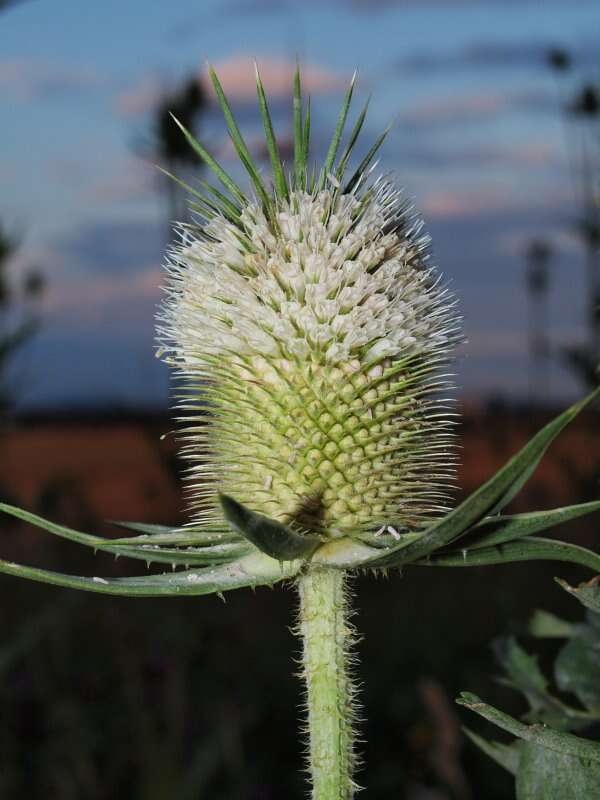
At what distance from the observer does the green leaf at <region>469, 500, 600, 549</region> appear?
1.54 metres

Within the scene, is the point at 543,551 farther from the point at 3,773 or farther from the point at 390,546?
the point at 3,773

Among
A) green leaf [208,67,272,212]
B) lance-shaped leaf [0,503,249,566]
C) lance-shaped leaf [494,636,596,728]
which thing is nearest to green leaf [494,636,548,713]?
lance-shaped leaf [494,636,596,728]

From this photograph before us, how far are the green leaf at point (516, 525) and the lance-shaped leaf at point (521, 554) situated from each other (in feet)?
0.06

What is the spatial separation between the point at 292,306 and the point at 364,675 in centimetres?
625

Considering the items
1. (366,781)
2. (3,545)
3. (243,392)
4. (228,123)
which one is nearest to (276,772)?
(366,781)

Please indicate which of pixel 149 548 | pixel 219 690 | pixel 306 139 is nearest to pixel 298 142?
pixel 306 139

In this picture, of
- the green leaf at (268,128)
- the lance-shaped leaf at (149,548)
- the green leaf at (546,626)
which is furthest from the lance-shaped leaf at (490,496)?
the green leaf at (268,128)

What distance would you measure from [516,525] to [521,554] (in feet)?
0.18

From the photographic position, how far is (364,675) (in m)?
7.67

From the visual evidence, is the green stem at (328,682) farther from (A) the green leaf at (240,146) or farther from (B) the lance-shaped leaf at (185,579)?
(A) the green leaf at (240,146)

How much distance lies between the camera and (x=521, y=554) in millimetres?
1623

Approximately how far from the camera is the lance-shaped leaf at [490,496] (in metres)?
1.30

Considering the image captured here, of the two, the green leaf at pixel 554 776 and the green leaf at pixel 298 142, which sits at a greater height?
the green leaf at pixel 298 142

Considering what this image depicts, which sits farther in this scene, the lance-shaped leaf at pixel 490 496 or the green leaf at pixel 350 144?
the green leaf at pixel 350 144
